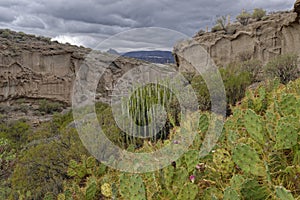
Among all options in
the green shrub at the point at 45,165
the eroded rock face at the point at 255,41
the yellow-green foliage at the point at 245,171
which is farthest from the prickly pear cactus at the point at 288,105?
the eroded rock face at the point at 255,41

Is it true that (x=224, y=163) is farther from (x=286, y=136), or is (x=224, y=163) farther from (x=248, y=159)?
(x=286, y=136)

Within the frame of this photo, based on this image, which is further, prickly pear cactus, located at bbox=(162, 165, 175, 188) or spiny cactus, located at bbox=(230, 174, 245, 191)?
prickly pear cactus, located at bbox=(162, 165, 175, 188)

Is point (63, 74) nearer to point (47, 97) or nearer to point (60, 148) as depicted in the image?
point (47, 97)

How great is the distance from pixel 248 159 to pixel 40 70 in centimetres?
2476

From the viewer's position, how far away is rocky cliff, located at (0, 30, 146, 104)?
22.8m

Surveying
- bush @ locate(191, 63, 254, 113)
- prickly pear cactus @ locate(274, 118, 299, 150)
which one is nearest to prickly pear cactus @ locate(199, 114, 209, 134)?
prickly pear cactus @ locate(274, 118, 299, 150)

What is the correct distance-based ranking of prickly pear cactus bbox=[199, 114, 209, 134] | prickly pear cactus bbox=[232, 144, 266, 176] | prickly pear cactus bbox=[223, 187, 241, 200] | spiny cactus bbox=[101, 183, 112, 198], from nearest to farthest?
prickly pear cactus bbox=[223, 187, 241, 200]
prickly pear cactus bbox=[232, 144, 266, 176]
spiny cactus bbox=[101, 183, 112, 198]
prickly pear cactus bbox=[199, 114, 209, 134]

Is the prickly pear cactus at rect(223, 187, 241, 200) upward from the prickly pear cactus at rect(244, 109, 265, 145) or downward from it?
downward

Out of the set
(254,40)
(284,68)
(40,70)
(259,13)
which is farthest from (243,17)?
(40,70)

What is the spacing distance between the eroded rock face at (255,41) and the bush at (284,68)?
309cm

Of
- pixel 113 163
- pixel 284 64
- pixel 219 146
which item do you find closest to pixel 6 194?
pixel 113 163

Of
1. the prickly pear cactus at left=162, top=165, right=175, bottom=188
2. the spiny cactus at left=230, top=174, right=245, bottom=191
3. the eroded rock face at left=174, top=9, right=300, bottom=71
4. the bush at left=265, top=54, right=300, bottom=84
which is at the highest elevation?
the eroded rock face at left=174, top=9, right=300, bottom=71

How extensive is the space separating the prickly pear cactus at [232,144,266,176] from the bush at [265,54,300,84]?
938cm

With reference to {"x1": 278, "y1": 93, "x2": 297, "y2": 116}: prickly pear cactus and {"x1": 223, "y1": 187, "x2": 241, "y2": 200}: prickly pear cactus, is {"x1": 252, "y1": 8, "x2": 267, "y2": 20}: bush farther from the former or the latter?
{"x1": 223, "y1": 187, "x2": 241, "y2": 200}: prickly pear cactus
